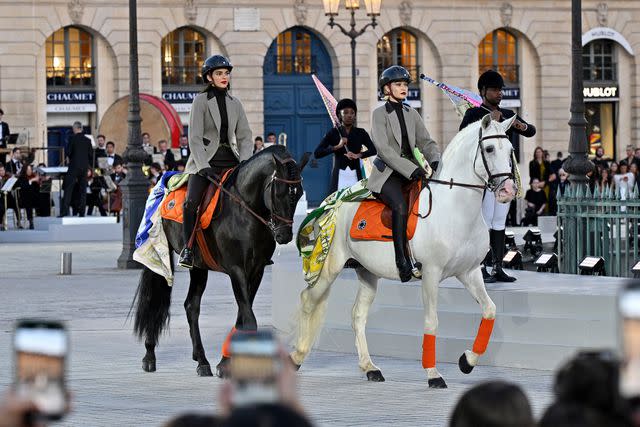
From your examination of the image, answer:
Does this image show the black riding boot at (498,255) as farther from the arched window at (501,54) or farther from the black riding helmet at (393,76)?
the arched window at (501,54)

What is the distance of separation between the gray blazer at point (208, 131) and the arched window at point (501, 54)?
44.2 meters

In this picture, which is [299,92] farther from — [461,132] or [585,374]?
[585,374]

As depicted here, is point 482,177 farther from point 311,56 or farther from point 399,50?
point 399,50

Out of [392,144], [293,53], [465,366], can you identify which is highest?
[293,53]

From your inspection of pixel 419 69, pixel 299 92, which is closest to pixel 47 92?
pixel 299 92

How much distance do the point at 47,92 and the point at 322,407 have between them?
39.6 metres

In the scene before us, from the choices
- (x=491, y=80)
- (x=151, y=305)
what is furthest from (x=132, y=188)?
(x=151, y=305)

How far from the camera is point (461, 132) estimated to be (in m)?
12.9

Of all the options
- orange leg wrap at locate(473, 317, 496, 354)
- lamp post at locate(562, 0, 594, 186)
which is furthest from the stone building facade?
orange leg wrap at locate(473, 317, 496, 354)

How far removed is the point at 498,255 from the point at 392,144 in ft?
9.43

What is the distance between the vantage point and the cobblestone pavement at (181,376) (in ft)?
36.9

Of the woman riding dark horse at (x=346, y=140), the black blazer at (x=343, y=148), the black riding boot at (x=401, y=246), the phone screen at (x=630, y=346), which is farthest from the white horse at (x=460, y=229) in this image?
the phone screen at (x=630, y=346)

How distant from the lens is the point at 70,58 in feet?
167

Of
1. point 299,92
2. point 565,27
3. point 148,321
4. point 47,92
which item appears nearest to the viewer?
point 148,321
